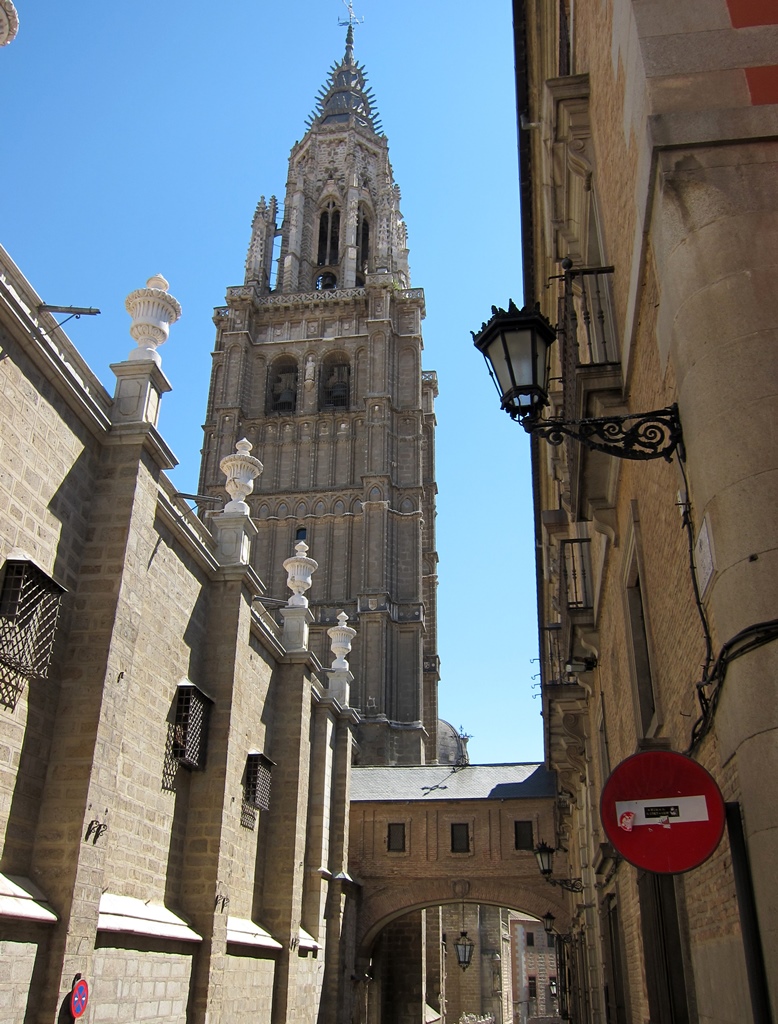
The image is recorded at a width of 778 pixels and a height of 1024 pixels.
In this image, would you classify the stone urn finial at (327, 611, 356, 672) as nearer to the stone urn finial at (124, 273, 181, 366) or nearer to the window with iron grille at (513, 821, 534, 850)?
the window with iron grille at (513, 821, 534, 850)

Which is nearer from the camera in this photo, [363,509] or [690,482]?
[690,482]

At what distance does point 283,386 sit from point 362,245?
13727 millimetres

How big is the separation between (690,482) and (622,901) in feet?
21.7

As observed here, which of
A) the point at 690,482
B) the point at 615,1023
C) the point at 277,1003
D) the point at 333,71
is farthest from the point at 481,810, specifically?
the point at 333,71

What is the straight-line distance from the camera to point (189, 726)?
14.4m

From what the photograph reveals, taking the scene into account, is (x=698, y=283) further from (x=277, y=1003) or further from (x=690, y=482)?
(x=277, y=1003)

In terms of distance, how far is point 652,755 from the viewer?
3840 mm

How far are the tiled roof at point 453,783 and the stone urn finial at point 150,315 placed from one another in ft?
68.3

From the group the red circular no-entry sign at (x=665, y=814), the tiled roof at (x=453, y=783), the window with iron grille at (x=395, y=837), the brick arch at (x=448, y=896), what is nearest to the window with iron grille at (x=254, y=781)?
the brick arch at (x=448, y=896)

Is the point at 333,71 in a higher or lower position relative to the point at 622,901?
higher

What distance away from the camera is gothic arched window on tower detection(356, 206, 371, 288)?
6119 centimetres

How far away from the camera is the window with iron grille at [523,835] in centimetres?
2886

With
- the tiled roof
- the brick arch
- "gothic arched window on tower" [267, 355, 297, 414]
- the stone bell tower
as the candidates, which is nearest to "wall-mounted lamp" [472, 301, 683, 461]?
the brick arch

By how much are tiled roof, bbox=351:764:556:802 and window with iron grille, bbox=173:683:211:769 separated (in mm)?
16020
